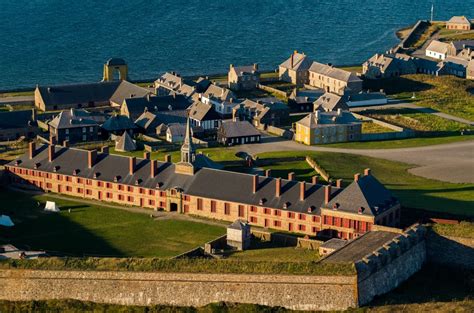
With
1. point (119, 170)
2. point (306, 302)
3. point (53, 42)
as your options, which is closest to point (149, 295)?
point (306, 302)

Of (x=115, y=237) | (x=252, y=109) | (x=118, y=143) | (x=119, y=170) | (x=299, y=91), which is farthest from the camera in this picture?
(x=299, y=91)

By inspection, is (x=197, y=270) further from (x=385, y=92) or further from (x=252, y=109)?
(x=385, y=92)

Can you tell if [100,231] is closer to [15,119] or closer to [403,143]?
[15,119]

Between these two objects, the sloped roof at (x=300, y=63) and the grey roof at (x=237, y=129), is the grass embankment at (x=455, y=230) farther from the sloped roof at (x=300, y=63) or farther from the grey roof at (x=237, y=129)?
the sloped roof at (x=300, y=63)

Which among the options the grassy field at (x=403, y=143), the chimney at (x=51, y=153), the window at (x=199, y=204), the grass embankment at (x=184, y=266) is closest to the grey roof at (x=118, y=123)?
the chimney at (x=51, y=153)

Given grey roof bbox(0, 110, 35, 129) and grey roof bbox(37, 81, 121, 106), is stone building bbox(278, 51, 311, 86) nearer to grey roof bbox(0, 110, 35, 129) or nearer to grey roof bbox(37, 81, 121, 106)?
grey roof bbox(37, 81, 121, 106)

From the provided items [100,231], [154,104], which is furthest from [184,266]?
[154,104]
